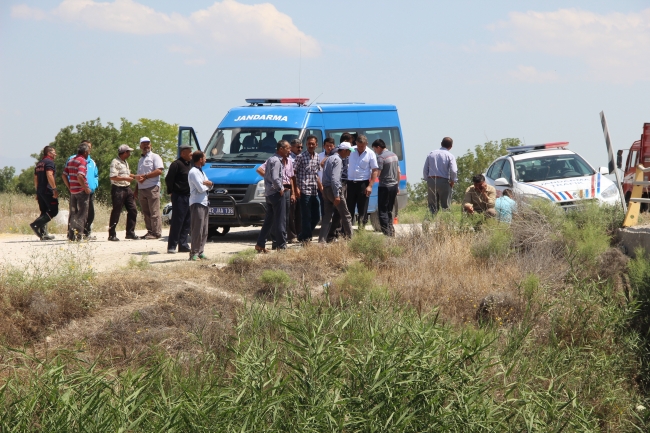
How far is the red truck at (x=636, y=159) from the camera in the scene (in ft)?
47.3

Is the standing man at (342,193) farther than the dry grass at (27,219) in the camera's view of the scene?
No

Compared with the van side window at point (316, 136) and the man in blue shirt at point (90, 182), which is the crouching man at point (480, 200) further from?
the man in blue shirt at point (90, 182)

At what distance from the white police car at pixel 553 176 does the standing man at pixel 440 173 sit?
859mm

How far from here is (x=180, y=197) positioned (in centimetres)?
1303

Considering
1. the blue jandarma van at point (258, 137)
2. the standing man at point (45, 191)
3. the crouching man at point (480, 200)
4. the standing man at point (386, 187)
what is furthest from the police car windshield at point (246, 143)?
the crouching man at point (480, 200)

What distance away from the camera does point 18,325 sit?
8.80m

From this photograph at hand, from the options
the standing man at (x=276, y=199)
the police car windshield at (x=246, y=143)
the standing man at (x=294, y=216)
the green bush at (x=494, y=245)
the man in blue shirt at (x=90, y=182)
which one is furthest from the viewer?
the police car windshield at (x=246, y=143)

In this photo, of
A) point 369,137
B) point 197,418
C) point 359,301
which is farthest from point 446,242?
point 197,418

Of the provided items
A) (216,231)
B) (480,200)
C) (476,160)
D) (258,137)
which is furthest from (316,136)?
(476,160)

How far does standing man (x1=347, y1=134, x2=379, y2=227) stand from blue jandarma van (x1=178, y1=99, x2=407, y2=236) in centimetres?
118

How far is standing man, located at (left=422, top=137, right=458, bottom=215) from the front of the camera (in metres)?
15.5

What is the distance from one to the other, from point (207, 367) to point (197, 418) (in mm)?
1514

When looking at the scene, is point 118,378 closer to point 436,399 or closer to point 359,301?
point 436,399

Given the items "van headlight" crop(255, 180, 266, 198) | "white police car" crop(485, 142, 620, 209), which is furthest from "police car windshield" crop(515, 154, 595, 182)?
"van headlight" crop(255, 180, 266, 198)
